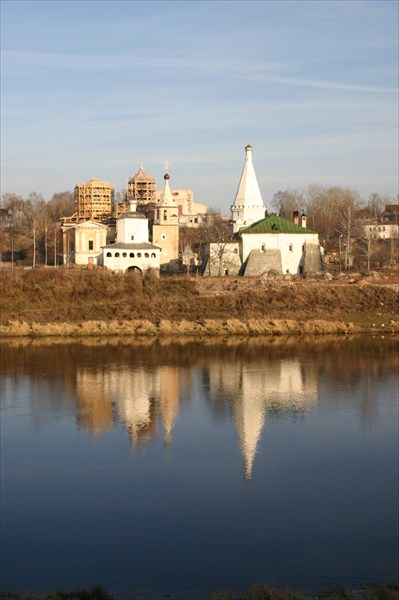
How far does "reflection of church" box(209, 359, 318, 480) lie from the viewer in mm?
14198

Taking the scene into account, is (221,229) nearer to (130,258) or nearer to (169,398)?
(130,258)

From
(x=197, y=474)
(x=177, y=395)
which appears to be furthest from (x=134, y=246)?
(x=197, y=474)

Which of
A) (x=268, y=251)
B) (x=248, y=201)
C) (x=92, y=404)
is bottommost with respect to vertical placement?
(x=92, y=404)

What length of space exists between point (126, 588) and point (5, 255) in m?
32.5

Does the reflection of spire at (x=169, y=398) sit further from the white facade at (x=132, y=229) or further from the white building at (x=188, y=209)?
the white building at (x=188, y=209)

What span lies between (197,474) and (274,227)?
781 inches

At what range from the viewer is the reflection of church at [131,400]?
14469mm

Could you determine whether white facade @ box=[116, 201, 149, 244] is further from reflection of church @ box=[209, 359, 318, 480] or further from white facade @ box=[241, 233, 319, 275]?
reflection of church @ box=[209, 359, 318, 480]

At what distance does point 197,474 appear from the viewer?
462 inches

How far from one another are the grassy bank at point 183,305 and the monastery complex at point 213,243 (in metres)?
2.01

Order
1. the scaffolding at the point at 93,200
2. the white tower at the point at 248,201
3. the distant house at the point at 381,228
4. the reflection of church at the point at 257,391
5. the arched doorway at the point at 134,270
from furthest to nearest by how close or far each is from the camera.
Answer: the distant house at the point at 381,228
the scaffolding at the point at 93,200
the white tower at the point at 248,201
the arched doorway at the point at 134,270
the reflection of church at the point at 257,391

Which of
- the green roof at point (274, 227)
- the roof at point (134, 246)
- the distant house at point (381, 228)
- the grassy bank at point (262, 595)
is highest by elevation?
the distant house at point (381, 228)

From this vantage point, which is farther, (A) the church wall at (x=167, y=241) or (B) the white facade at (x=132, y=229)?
(A) the church wall at (x=167, y=241)

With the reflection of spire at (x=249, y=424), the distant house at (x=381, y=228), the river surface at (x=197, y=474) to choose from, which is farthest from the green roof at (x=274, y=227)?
the reflection of spire at (x=249, y=424)
